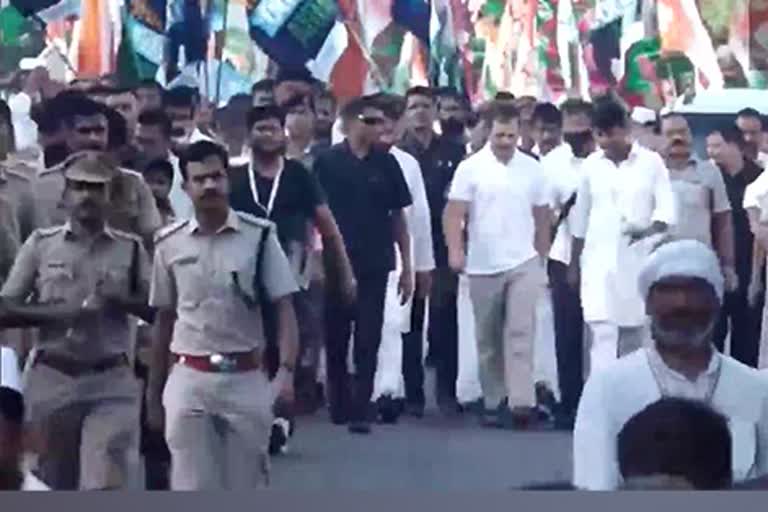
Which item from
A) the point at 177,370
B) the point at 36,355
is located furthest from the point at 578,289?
the point at 36,355

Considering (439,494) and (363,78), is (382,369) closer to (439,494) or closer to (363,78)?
(439,494)

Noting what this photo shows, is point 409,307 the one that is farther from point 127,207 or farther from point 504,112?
point 127,207

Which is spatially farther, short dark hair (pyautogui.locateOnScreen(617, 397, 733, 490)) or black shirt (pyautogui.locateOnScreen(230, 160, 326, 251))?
black shirt (pyautogui.locateOnScreen(230, 160, 326, 251))

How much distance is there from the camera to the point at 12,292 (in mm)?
5051

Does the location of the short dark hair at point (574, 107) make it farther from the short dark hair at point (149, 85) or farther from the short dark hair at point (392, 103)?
the short dark hair at point (149, 85)

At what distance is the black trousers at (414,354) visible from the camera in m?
5.16

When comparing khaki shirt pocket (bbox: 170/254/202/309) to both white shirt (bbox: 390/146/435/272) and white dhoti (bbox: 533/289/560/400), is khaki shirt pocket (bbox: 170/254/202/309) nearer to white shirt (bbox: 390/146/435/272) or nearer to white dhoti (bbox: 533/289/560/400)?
white shirt (bbox: 390/146/435/272)

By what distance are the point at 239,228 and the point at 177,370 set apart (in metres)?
0.38

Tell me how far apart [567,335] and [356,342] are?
1.73 ft

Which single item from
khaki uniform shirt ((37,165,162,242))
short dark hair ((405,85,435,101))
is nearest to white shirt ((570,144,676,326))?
short dark hair ((405,85,435,101))

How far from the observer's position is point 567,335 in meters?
5.11

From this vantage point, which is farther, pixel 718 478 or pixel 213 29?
pixel 213 29

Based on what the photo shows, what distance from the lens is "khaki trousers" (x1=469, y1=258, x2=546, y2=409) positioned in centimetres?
518

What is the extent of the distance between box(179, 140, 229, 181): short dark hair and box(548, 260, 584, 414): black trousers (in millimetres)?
863
